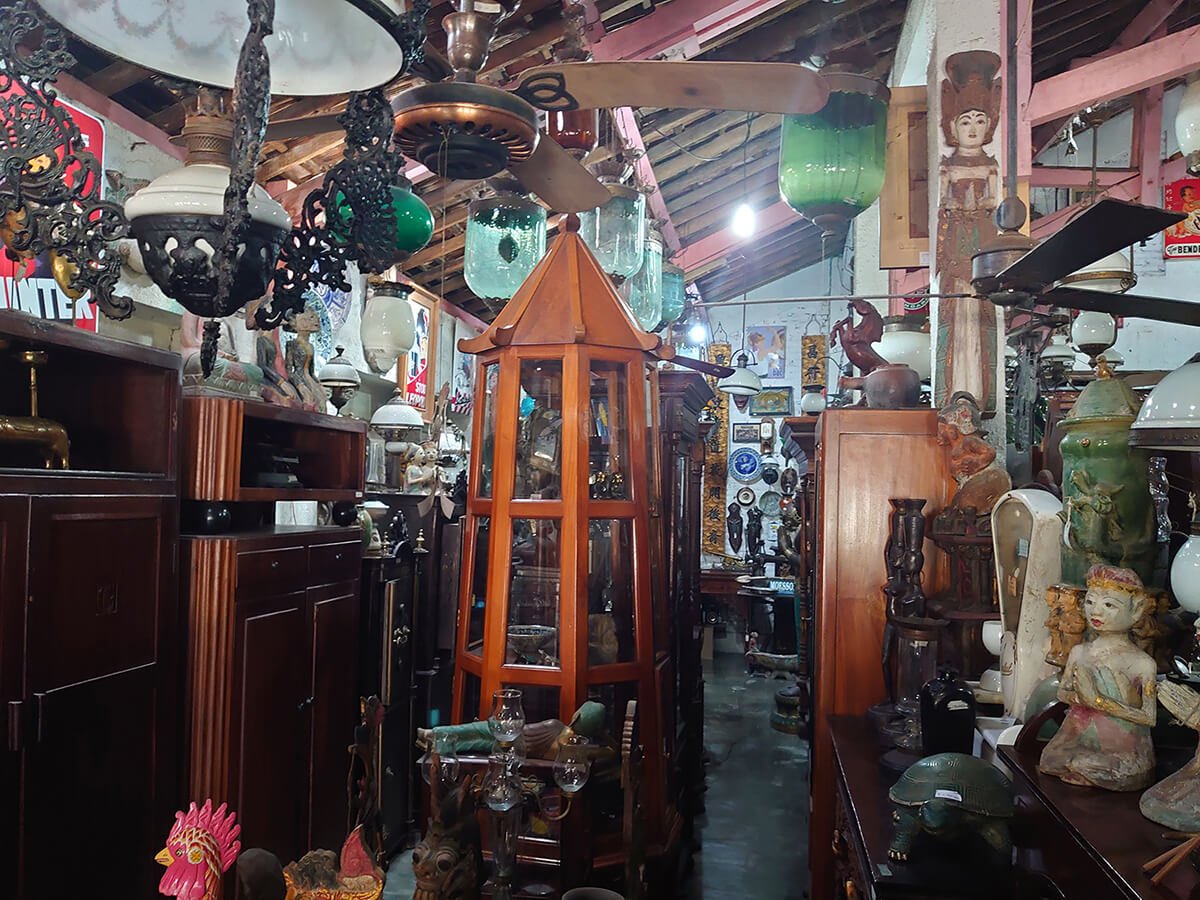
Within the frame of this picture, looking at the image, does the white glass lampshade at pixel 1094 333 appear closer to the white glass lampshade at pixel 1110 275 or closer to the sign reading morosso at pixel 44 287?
the white glass lampshade at pixel 1110 275

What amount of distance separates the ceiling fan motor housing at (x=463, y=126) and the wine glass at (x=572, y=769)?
47.0 inches

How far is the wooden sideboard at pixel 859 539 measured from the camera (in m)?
2.99

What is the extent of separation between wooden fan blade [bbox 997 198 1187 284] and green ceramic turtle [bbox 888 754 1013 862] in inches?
35.5

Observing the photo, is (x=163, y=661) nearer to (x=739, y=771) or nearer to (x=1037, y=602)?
(x=1037, y=602)

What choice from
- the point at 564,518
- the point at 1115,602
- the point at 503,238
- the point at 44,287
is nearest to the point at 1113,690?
the point at 1115,602

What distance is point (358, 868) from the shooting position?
4.95ft

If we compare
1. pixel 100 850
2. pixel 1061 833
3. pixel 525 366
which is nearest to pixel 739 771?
pixel 525 366

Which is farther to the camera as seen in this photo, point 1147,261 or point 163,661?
point 1147,261

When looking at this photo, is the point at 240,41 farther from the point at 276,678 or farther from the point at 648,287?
the point at 276,678

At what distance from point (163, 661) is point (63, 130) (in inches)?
74.8

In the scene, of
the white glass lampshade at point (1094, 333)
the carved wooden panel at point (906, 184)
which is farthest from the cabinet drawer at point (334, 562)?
the white glass lampshade at point (1094, 333)

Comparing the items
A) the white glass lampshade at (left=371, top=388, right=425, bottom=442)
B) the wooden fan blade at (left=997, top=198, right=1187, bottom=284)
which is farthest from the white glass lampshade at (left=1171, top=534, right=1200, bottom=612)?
the white glass lampshade at (left=371, top=388, right=425, bottom=442)

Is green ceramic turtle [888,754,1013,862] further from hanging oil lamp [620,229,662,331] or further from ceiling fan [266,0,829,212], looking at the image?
hanging oil lamp [620,229,662,331]

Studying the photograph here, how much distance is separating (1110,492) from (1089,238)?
0.76 meters
